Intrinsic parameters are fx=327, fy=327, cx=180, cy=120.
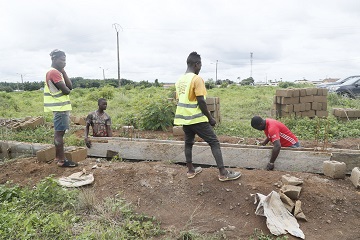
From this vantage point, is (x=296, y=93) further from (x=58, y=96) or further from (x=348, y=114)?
(x=58, y=96)

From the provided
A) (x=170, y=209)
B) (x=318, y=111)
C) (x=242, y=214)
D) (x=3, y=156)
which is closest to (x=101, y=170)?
(x=170, y=209)

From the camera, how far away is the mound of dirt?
3.68 meters

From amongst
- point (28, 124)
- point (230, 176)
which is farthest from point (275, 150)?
point (28, 124)

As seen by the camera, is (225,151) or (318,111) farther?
(318,111)

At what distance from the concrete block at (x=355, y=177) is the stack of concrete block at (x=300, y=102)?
17.9 feet

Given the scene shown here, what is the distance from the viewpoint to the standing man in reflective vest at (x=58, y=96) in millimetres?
4953

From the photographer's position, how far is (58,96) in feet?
16.4

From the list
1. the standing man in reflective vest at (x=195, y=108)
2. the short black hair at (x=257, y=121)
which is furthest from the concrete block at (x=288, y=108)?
the standing man in reflective vest at (x=195, y=108)

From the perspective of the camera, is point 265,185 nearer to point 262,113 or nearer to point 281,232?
point 281,232

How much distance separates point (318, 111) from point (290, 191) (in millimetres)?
6989

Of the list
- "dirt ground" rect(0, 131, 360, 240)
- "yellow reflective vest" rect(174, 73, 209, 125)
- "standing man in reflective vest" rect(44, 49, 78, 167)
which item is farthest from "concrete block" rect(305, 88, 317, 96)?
"standing man in reflective vest" rect(44, 49, 78, 167)

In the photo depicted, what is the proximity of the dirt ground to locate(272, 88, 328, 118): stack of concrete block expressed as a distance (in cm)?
541

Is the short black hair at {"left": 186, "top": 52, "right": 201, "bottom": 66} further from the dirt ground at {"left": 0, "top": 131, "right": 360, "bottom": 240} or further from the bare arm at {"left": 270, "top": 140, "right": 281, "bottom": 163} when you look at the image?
the bare arm at {"left": 270, "top": 140, "right": 281, "bottom": 163}

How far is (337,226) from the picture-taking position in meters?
3.70
